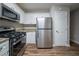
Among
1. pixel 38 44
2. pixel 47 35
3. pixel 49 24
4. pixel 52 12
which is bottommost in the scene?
pixel 38 44

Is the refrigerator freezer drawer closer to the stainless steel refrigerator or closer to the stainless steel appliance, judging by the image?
the stainless steel refrigerator

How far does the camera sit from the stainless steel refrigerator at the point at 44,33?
4484 millimetres

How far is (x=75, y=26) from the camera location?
5.75m

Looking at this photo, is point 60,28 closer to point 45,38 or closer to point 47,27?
point 47,27

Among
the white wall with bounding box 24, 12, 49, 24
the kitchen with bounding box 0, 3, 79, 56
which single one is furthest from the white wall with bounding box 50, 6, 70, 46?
the white wall with bounding box 24, 12, 49, 24

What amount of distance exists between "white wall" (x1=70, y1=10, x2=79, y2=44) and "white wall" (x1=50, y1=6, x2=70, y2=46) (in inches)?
35.5

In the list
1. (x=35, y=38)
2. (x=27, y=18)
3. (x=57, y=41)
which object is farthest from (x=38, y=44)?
(x=27, y=18)

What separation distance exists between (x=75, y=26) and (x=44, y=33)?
83.1 inches

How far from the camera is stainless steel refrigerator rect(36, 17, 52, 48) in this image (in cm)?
448

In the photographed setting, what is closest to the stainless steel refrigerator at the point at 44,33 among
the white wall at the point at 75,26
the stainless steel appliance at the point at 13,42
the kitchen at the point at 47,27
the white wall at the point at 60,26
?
the kitchen at the point at 47,27

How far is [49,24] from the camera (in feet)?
14.8

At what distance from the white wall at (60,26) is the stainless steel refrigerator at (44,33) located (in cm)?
35

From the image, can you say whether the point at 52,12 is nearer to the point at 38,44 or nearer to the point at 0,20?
the point at 38,44

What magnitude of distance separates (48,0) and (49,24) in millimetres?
3768
